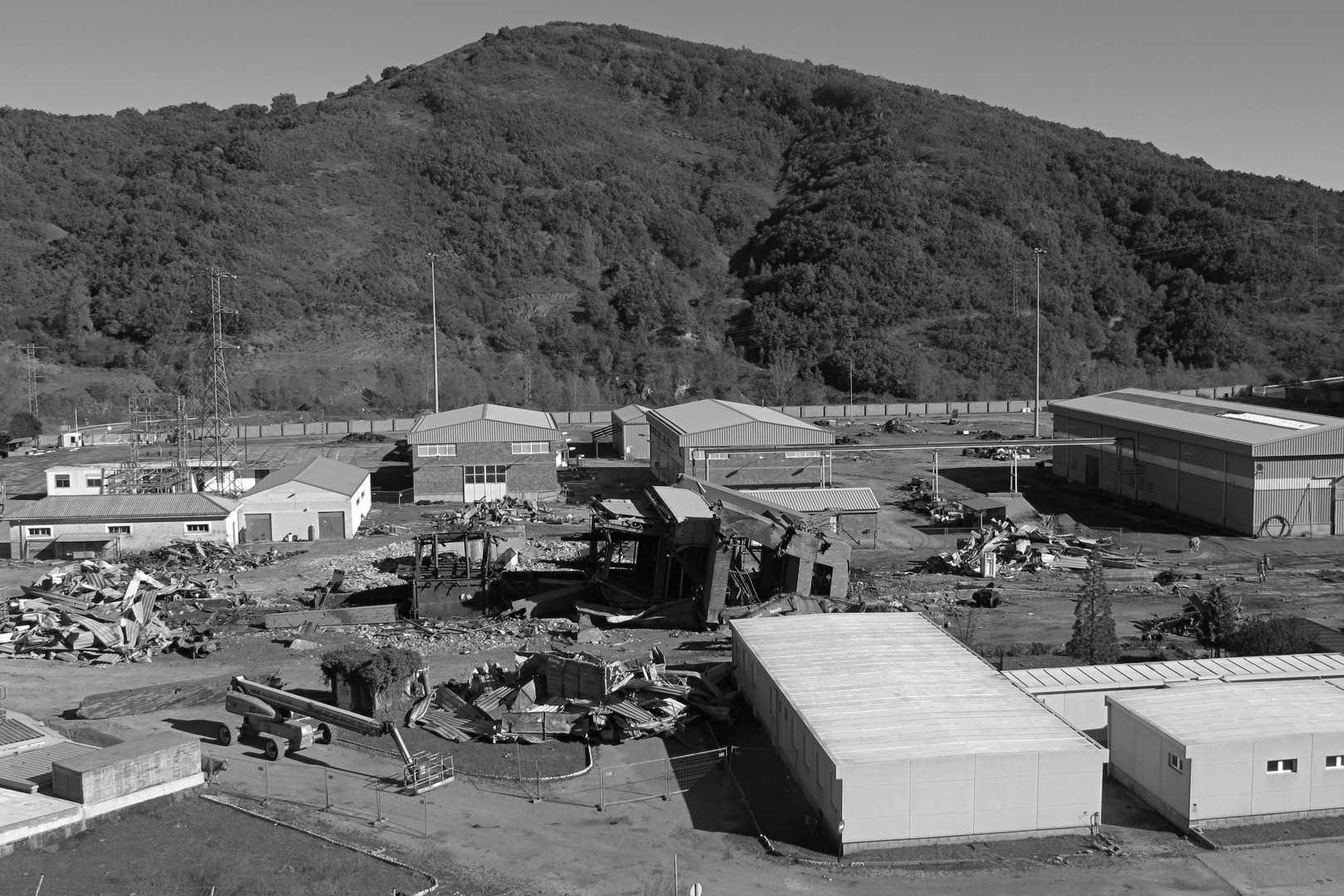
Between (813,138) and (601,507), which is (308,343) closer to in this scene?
(601,507)

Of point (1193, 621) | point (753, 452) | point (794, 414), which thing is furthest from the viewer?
point (794, 414)

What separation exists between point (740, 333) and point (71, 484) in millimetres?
64092

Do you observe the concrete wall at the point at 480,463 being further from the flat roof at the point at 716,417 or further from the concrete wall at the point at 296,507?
the concrete wall at the point at 296,507

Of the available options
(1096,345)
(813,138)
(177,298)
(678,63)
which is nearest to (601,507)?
(177,298)

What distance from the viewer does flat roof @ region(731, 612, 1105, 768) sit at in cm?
1591

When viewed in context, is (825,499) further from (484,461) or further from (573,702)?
(573,702)

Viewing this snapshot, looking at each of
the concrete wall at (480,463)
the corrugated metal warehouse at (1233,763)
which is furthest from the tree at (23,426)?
the corrugated metal warehouse at (1233,763)

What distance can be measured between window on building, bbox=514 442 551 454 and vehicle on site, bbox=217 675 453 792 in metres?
23.0

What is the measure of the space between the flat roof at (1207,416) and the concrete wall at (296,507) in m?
26.2

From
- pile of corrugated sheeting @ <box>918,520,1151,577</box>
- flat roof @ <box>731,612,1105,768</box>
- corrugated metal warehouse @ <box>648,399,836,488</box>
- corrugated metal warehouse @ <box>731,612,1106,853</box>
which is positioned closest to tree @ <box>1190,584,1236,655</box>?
flat roof @ <box>731,612,1105,768</box>

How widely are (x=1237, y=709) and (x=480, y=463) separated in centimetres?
2930

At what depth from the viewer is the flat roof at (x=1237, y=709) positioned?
16438 mm

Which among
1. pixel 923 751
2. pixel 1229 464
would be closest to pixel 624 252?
pixel 1229 464

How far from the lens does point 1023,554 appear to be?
104 ft
